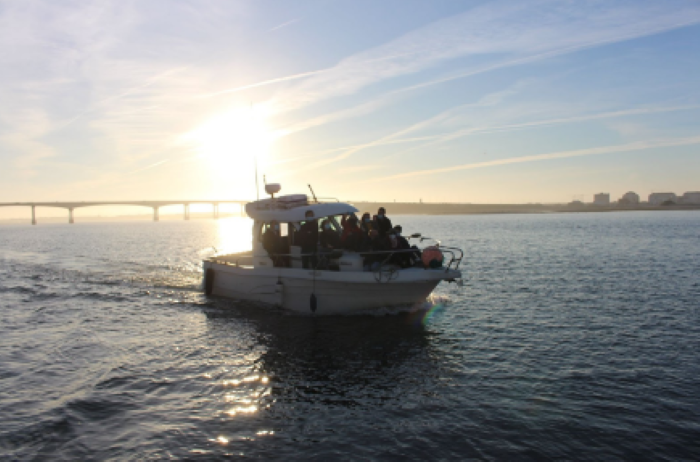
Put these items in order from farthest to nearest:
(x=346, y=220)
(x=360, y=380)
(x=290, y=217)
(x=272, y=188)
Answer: (x=272, y=188)
(x=290, y=217)
(x=346, y=220)
(x=360, y=380)

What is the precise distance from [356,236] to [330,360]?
524cm

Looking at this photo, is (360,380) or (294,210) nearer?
(360,380)

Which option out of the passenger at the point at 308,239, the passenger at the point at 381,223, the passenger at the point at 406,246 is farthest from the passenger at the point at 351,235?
the passenger at the point at 406,246

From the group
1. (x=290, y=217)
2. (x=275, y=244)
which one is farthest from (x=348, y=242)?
(x=275, y=244)

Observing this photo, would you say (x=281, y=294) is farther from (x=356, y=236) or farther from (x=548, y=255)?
(x=548, y=255)

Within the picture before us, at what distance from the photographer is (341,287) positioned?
16.1 meters

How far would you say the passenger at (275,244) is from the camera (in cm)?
1788

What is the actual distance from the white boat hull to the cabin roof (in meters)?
1.96

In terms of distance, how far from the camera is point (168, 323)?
17141mm

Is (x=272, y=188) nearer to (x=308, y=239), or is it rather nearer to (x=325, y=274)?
Answer: (x=308, y=239)

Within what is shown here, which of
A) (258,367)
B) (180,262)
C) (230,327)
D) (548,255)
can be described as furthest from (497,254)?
Answer: (258,367)

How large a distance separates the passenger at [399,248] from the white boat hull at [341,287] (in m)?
0.71

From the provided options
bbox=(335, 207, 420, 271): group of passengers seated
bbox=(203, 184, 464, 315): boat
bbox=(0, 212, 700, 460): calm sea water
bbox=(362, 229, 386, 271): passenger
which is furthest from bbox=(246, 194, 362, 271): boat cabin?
bbox=(0, 212, 700, 460): calm sea water

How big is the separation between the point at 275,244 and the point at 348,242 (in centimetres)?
296
